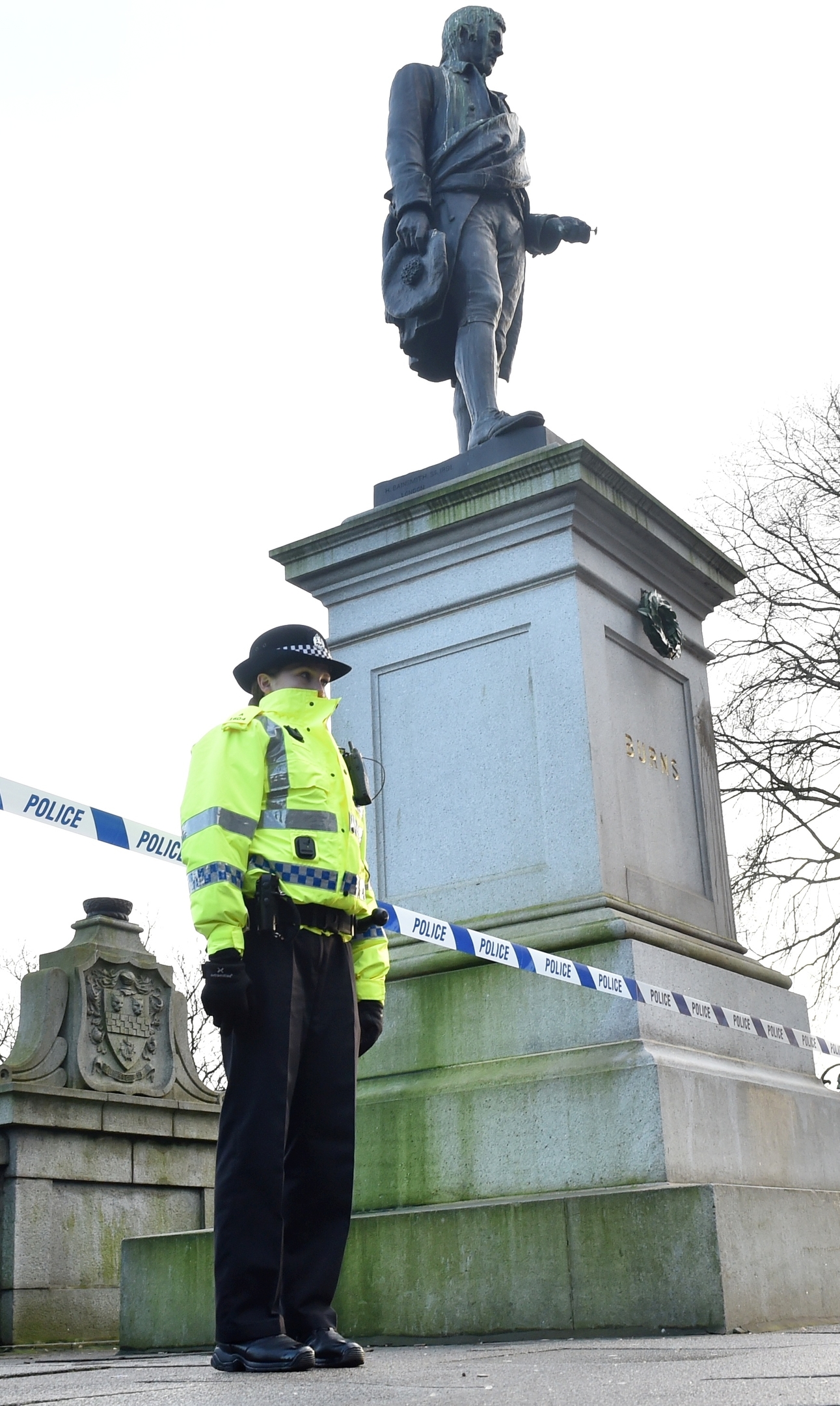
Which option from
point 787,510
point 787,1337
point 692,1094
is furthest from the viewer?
point 787,510

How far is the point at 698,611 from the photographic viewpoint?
23.7ft

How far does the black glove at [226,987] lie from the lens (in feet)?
12.3

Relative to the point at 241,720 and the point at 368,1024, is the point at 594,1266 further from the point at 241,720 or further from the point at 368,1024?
the point at 241,720

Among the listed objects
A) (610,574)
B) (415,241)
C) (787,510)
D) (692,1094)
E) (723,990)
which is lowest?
(692,1094)

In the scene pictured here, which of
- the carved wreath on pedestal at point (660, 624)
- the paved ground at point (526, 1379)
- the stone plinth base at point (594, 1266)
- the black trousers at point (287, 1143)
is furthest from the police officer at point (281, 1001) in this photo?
the carved wreath on pedestal at point (660, 624)

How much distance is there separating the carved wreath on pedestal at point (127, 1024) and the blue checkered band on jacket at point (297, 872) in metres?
8.10

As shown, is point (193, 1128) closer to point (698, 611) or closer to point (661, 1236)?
point (698, 611)

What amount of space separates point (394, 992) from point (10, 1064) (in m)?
6.19

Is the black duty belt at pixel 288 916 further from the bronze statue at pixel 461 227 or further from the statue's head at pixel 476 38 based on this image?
the statue's head at pixel 476 38

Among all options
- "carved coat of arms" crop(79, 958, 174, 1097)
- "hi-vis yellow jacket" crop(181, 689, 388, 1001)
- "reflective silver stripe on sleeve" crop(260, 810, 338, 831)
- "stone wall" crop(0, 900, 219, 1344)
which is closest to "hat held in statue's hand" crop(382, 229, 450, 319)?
"hi-vis yellow jacket" crop(181, 689, 388, 1001)

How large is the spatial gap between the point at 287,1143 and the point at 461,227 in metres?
4.83

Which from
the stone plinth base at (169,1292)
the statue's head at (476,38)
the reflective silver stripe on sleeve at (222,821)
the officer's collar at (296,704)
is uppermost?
the statue's head at (476,38)

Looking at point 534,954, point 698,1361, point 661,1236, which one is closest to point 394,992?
point 534,954

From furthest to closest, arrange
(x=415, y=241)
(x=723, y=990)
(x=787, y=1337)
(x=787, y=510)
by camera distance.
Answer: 1. (x=787, y=510)
2. (x=415, y=241)
3. (x=723, y=990)
4. (x=787, y=1337)
